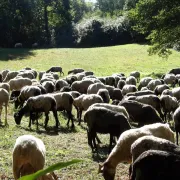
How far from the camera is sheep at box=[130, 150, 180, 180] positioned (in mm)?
5957

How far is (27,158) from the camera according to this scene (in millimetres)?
7461

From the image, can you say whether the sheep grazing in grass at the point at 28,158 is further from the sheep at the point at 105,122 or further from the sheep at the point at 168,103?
the sheep at the point at 168,103

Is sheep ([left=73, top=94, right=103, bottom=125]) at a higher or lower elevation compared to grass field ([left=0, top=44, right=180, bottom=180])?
higher

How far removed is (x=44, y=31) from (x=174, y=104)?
2052 inches

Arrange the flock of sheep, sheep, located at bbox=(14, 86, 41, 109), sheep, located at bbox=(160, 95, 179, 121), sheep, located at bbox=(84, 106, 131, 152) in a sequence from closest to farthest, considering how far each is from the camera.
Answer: the flock of sheep, sheep, located at bbox=(84, 106, 131, 152), sheep, located at bbox=(160, 95, 179, 121), sheep, located at bbox=(14, 86, 41, 109)

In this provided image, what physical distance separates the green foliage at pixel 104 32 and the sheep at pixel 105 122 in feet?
168

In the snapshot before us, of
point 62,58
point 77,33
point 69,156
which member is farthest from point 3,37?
point 69,156

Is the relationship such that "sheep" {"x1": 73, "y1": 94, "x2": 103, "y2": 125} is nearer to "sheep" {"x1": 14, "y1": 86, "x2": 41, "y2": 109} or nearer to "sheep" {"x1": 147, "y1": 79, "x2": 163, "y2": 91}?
"sheep" {"x1": 14, "y1": 86, "x2": 41, "y2": 109}

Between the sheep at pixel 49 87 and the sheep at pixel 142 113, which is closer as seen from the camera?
the sheep at pixel 142 113

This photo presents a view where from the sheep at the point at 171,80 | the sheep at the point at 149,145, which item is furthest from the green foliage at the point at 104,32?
the sheep at the point at 149,145

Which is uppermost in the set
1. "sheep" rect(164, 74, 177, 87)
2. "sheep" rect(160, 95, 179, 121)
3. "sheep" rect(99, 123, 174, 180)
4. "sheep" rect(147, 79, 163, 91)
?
"sheep" rect(99, 123, 174, 180)

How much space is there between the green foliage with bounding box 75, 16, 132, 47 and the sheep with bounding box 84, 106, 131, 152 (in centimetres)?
5113

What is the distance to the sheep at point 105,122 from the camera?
11.9 m

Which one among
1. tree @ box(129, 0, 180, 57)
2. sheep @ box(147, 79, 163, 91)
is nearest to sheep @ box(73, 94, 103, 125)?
sheep @ box(147, 79, 163, 91)
